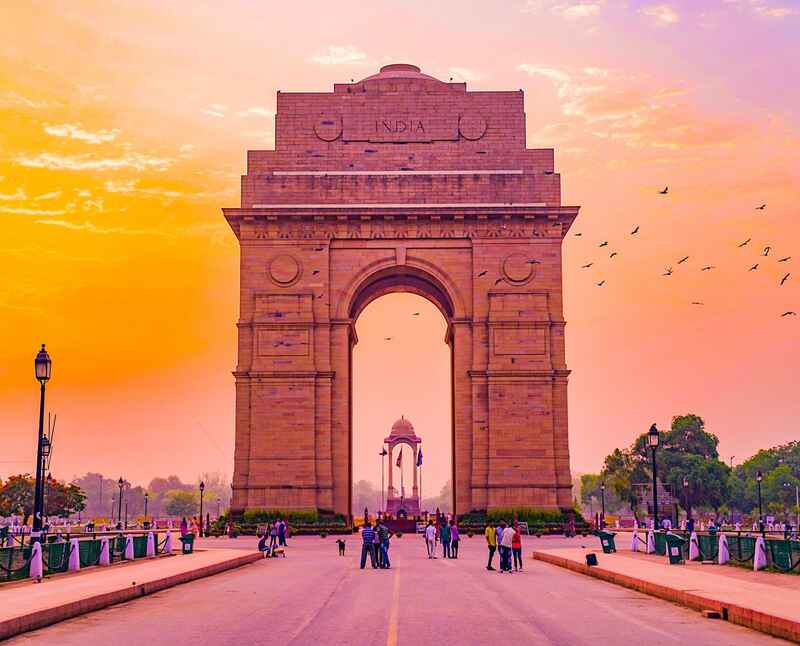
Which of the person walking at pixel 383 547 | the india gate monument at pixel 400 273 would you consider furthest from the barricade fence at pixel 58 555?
the india gate monument at pixel 400 273

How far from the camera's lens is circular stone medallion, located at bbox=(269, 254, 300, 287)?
60.8 meters

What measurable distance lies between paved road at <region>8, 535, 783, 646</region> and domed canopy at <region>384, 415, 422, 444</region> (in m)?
65.0

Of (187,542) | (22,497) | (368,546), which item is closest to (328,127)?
(187,542)

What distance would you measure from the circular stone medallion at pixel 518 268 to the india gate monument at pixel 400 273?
77 millimetres

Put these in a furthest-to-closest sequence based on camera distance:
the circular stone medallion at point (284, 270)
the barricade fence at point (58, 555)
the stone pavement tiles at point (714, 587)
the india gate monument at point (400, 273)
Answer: the circular stone medallion at point (284, 270)
the india gate monument at point (400, 273)
the barricade fence at point (58, 555)
the stone pavement tiles at point (714, 587)

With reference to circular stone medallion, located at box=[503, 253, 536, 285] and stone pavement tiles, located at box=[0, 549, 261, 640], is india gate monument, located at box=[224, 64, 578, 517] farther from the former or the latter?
stone pavement tiles, located at box=[0, 549, 261, 640]

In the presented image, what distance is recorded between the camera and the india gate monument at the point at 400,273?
58844mm

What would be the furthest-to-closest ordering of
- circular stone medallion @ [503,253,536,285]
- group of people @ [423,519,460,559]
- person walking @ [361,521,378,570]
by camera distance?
1. circular stone medallion @ [503,253,536,285]
2. group of people @ [423,519,460,559]
3. person walking @ [361,521,378,570]

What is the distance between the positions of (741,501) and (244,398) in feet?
360

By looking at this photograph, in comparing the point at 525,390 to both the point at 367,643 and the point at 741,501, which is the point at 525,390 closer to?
the point at 367,643

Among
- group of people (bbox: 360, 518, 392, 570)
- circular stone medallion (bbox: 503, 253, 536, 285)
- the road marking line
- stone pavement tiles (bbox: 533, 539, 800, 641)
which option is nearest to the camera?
the road marking line

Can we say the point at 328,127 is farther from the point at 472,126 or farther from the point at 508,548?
the point at 508,548

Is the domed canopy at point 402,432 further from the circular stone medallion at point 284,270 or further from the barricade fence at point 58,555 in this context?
the barricade fence at point 58,555

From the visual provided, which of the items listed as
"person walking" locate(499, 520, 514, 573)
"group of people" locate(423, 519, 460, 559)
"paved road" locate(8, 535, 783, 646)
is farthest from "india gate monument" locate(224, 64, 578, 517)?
"paved road" locate(8, 535, 783, 646)
